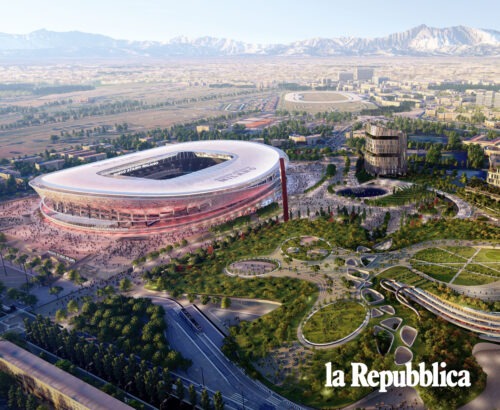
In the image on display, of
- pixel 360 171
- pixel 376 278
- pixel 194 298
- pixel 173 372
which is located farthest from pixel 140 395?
pixel 360 171

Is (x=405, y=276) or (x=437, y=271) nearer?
(x=405, y=276)

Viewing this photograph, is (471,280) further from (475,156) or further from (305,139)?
(305,139)

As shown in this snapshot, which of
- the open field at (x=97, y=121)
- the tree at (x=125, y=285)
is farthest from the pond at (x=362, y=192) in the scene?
the open field at (x=97, y=121)

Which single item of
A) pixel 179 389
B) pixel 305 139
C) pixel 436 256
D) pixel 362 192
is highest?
pixel 305 139

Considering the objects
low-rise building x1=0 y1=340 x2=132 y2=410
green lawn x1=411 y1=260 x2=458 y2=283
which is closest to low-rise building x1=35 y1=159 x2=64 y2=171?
low-rise building x1=0 y1=340 x2=132 y2=410

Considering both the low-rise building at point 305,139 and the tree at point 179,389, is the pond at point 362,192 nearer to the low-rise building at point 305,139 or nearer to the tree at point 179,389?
the low-rise building at point 305,139

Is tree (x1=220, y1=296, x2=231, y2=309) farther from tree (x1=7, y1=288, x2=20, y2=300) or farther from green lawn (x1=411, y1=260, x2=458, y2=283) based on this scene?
tree (x1=7, y1=288, x2=20, y2=300)

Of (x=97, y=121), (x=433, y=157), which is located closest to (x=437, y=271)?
(x=433, y=157)
